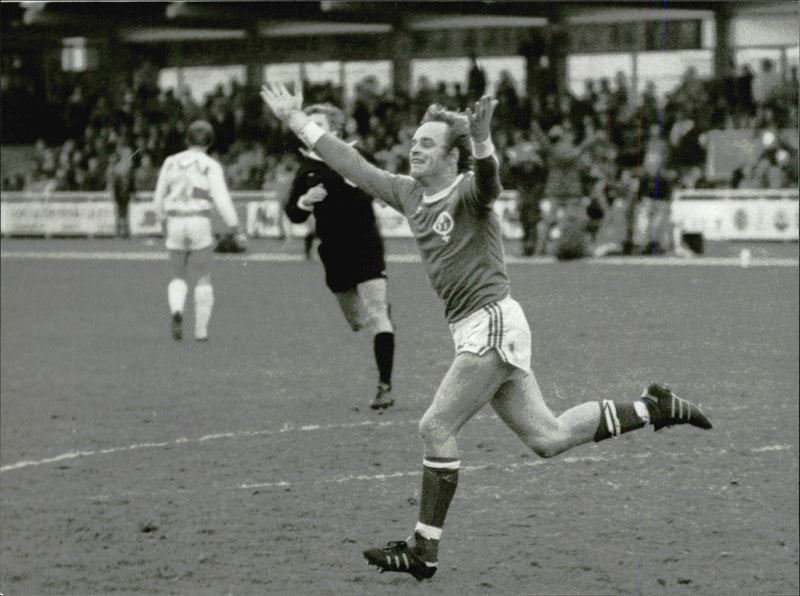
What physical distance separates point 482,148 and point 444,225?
464 mm

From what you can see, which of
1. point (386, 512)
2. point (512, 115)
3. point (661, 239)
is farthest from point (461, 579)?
point (512, 115)

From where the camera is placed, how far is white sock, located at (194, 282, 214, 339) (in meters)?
13.3

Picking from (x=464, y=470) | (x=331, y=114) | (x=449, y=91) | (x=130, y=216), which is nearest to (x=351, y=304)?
(x=331, y=114)

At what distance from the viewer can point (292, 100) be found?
571 cm

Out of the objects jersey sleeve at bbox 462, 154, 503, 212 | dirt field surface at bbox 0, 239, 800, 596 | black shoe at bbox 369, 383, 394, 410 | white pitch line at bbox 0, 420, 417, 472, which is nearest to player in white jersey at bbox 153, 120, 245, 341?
dirt field surface at bbox 0, 239, 800, 596

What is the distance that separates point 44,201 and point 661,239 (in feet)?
43.1

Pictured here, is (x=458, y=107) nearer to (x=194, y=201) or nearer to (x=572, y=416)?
(x=194, y=201)

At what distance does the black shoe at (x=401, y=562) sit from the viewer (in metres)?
5.49

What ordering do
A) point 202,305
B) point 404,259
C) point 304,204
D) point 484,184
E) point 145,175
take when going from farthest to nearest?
point 145,175
point 404,259
point 202,305
point 304,204
point 484,184

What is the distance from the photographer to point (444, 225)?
5418 millimetres

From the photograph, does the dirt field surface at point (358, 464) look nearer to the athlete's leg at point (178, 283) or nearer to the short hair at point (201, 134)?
the athlete's leg at point (178, 283)

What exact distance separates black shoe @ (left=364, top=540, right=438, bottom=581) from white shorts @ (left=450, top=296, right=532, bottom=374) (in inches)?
32.2

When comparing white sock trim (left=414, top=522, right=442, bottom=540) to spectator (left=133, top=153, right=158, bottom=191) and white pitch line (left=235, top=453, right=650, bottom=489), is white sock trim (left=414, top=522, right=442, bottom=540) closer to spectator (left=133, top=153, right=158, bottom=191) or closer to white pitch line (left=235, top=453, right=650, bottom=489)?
white pitch line (left=235, top=453, right=650, bottom=489)

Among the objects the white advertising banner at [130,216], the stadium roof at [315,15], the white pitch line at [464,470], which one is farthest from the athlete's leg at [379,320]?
the stadium roof at [315,15]
